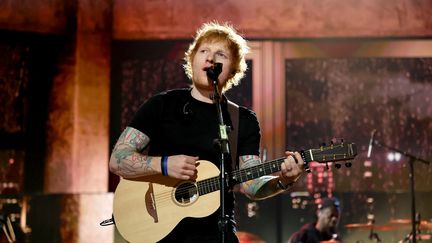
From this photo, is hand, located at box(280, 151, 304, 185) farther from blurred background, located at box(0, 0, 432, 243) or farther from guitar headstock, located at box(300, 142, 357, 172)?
blurred background, located at box(0, 0, 432, 243)

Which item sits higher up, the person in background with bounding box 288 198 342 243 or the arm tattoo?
the arm tattoo

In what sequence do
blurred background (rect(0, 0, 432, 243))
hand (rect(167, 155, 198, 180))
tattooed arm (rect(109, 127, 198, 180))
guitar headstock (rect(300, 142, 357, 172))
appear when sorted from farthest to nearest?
blurred background (rect(0, 0, 432, 243))
guitar headstock (rect(300, 142, 357, 172))
tattooed arm (rect(109, 127, 198, 180))
hand (rect(167, 155, 198, 180))

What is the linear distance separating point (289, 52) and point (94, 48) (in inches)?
83.9

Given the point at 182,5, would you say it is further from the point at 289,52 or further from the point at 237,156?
the point at 237,156

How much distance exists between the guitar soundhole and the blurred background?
346 centimetres

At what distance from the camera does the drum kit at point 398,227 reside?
23.3ft

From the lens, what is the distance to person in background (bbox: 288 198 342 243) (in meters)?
6.84

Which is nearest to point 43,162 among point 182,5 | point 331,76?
point 182,5

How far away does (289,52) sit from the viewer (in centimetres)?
743

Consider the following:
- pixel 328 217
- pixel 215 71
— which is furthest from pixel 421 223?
pixel 215 71

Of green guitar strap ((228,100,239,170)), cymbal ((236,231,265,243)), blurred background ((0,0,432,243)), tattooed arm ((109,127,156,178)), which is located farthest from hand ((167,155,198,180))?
cymbal ((236,231,265,243))

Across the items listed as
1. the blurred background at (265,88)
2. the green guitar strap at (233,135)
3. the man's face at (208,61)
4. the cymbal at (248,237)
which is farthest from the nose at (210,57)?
the cymbal at (248,237)

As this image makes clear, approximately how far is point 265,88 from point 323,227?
1638 millimetres

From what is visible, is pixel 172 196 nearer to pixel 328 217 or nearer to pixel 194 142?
pixel 194 142
